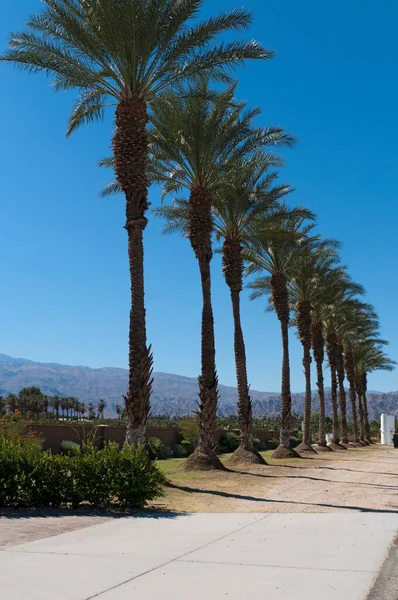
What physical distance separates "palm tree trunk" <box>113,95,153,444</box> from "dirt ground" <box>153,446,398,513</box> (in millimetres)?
2440

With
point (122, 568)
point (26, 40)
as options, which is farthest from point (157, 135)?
point (122, 568)

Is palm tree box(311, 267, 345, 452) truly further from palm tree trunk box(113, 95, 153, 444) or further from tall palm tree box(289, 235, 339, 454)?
A: palm tree trunk box(113, 95, 153, 444)

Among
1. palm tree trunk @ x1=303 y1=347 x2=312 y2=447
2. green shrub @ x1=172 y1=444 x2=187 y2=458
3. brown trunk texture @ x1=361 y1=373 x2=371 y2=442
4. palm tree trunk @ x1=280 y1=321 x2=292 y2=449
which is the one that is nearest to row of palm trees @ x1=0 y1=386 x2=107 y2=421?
brown trunk texture @ x1=361 y1=373 x2=371 y2=442

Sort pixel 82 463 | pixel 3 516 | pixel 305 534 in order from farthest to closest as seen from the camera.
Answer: pixel 82 463 < pixel 3 516 < pixel 305 534

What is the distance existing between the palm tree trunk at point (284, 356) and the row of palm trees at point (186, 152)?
2.6 inches

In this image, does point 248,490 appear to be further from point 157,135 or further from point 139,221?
point 157,135

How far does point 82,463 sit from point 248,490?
7.00m

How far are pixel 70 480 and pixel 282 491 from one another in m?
7.77

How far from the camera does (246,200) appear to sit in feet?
88.1

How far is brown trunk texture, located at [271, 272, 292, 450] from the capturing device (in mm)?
33469

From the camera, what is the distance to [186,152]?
23.2m

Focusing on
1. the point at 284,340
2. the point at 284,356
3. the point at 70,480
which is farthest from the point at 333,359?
the point at 70,480

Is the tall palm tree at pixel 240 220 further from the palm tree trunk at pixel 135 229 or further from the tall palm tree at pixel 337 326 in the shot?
the tall palm tree at pixel 337 326

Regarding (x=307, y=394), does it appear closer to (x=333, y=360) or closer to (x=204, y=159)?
(x=333, y=360)
